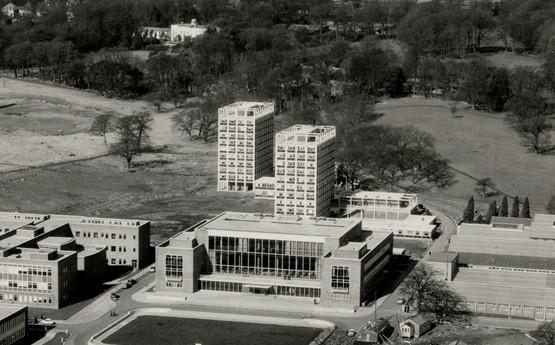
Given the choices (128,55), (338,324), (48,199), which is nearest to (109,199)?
(48,199)

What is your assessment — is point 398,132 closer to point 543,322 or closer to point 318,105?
point 318,105

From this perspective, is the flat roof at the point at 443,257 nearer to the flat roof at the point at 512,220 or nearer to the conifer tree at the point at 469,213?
the flat roof at the point at 512,220

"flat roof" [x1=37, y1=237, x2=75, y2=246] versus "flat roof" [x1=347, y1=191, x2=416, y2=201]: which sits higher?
"flat roof" [x1=347, y1=191, x2=416, y2=201]

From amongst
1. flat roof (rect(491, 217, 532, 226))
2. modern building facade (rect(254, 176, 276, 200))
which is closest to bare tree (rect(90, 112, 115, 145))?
modern building facade (rect(254, 176, 276, 200))

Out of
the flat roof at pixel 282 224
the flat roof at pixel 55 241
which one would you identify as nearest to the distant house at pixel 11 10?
the flat roof at pixel 282 224

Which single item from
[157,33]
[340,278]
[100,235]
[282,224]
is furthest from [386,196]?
[157,33]

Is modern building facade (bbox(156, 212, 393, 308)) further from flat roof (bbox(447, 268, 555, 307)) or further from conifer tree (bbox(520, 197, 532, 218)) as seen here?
conifer tree (bbox(520, 197, 532, 218))
